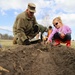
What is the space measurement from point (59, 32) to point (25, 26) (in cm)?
169

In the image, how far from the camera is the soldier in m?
9.10

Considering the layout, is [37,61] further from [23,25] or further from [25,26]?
[25,26]

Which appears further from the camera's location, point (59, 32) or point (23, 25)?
point (23, 25)

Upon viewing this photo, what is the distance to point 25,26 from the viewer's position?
368 inches

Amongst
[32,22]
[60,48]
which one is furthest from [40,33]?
→ [60,48]

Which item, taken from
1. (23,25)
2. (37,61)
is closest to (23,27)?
(23,25)

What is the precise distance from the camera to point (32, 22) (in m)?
9.66

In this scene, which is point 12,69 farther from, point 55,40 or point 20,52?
point 55,40

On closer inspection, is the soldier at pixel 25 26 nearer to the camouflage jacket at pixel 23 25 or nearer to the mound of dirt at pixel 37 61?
the camouflage jacket at pixel 23 25

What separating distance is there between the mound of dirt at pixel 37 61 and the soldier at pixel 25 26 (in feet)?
7.38

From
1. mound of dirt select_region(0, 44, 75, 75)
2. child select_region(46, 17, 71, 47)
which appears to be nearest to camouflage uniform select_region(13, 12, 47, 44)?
child select_region(46, 17, 71, 47)

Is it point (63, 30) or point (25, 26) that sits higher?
point (25, 26)

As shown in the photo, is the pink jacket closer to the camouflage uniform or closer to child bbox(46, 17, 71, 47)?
child bbox(46, 17, 71, 47)

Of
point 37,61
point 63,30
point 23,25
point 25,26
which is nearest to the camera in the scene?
point 37,61
